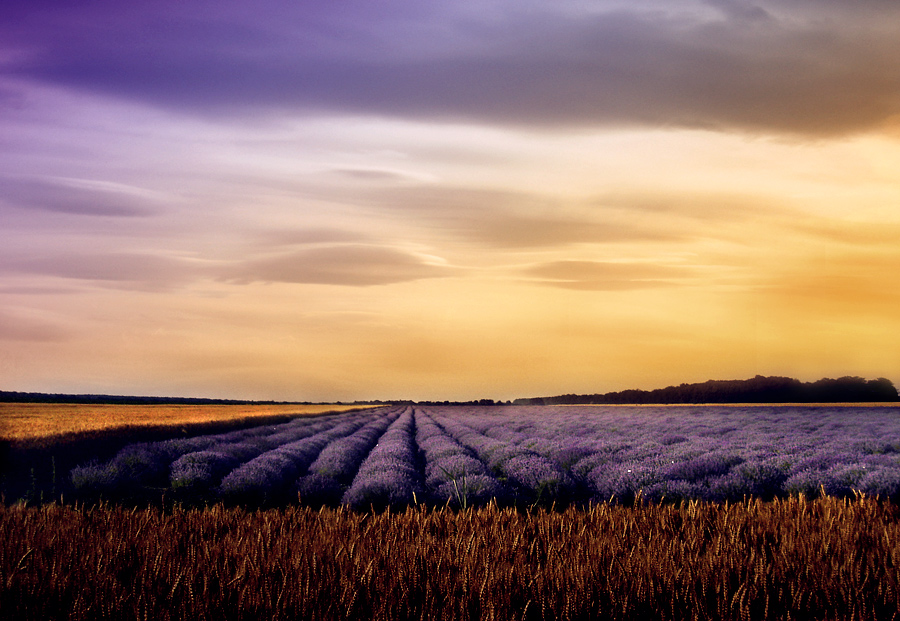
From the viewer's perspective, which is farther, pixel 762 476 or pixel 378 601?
pixel 762 476

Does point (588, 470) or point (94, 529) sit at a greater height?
point (94, 529)

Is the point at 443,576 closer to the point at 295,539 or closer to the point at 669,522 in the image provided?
the point at 295,539

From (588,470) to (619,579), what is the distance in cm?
794

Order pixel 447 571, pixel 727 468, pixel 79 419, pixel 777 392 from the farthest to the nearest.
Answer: pixel 777 392, pixel 79 419, pixel 727 468, pixel 447 571

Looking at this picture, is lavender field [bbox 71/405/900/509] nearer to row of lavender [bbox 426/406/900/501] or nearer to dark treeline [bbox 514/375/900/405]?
row of lavender [bbox 426/406/900/501]

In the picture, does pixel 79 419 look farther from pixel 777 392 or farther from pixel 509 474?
pixel 777 392

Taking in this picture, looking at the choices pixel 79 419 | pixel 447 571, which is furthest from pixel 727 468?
pixel 79 419

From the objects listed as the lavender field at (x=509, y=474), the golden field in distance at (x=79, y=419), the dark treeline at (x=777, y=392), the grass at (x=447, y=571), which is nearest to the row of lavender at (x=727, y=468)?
the lavender field at (x=509, y=474)

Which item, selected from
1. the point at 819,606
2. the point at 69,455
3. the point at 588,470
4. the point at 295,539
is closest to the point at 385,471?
the point at 588,470

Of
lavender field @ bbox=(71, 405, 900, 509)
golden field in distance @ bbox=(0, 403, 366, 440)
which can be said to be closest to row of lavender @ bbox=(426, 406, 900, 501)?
lavender field @ bbox=(71, 405, 900, 509)

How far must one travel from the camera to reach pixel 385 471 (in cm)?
1003

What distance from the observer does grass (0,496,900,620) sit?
287 centimetres

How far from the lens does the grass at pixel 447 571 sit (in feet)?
9.42

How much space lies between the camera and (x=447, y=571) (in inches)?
134
